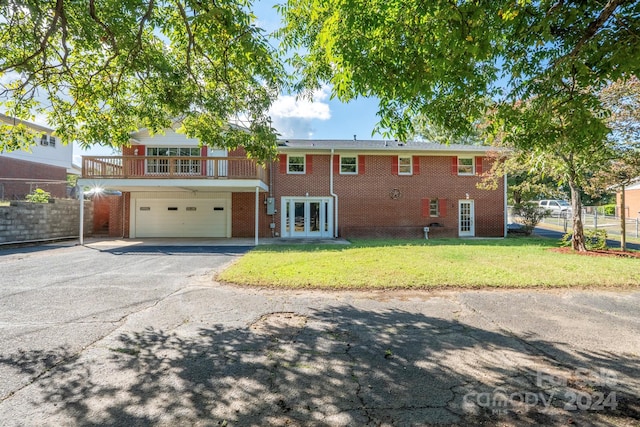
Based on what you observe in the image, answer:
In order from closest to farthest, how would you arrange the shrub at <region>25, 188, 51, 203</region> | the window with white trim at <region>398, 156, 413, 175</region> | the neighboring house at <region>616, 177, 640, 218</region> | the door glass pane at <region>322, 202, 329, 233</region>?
Result: the shrub at <region>25, 188, 51, 203</region> < the door glass pane at <region>322, 202, 329, 233</region> < the window with white trim at <region>398, 156, 413, 175</region> < the neighboring house at <region>616, 177, 640, 218</region>

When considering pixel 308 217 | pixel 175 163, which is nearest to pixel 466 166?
pixel 308 217

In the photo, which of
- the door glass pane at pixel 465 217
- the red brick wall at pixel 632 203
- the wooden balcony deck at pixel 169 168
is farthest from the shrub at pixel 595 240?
the red brick wall at pixel 632 203

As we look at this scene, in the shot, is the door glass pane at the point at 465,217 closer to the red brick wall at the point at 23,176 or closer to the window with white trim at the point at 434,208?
the window with white trim at the point at 434,208

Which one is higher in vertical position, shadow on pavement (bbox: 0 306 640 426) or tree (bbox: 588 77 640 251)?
tree (bbox: 588 77 640 251)

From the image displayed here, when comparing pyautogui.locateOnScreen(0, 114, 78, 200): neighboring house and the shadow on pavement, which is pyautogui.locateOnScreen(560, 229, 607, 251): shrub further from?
pyautogui.locateOnScreen(0, 114, 78, 200): neighboring house

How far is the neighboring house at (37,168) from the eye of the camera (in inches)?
808

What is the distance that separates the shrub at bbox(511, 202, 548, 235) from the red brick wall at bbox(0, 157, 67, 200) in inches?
1088

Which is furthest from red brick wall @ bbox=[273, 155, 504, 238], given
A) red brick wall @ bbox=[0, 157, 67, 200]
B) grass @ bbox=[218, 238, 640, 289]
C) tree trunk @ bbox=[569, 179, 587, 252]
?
red brick wall @ bbox=[0, 157, 67, 200]

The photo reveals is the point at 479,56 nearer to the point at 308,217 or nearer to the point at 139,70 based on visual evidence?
the point at 139,70

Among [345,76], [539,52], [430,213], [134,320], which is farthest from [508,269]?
[430,213]

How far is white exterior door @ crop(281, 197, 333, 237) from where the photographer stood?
1647 centimetres

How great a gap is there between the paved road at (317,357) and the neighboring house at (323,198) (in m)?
10.8

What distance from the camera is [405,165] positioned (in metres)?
16.8

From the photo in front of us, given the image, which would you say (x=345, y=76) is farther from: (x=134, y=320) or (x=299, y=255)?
(x=299, y=255)
